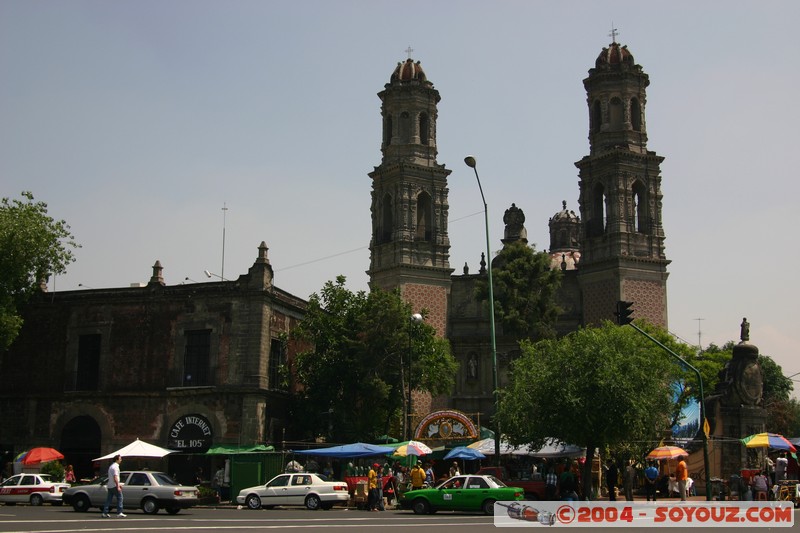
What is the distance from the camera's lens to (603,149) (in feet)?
211

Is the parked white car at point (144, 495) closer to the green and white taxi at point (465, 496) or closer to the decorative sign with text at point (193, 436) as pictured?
the green and white taxi at point (465, 496)

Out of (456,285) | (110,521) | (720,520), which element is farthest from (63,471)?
(456,285)

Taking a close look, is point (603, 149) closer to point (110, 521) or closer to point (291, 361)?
point (291, 361)

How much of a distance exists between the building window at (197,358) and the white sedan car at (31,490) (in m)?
9.90

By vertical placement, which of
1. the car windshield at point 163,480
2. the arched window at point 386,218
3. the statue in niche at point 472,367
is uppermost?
the arched window at point 386,218

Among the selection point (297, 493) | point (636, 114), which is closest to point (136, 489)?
point (297, 493)

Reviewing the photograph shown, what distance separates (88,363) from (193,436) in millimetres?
6800

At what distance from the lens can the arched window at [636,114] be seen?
64.2 m

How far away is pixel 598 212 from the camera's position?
64500mm

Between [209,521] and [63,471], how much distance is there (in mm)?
16165

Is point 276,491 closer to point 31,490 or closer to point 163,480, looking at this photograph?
point 163,480

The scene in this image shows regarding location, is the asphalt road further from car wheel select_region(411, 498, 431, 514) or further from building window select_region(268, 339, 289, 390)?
building window select_region(268, 339, 289, 390)

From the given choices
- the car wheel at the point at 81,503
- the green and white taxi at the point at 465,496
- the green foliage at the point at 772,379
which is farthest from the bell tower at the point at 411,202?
the green foliage at the point at 772,379

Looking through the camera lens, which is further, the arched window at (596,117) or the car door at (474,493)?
the arched window at (596,117)
